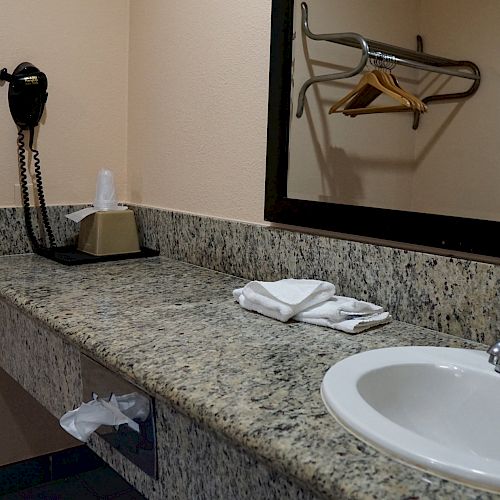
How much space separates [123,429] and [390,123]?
69 centimetres

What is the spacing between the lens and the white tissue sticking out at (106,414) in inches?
33.3

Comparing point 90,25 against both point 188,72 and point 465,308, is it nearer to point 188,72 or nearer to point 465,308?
point 188,72

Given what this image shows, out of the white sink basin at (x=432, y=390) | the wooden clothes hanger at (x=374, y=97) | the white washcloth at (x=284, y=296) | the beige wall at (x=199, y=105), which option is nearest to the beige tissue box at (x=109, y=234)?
the beige wall at (x=199, y=105)

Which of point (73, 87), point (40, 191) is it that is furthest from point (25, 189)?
point (73, 87)

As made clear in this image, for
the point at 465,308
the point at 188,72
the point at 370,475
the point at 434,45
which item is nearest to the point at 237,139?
the point at 188,72

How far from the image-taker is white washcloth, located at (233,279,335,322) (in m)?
1.05

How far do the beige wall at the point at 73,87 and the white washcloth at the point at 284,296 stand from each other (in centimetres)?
82

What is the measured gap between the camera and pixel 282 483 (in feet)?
2.07

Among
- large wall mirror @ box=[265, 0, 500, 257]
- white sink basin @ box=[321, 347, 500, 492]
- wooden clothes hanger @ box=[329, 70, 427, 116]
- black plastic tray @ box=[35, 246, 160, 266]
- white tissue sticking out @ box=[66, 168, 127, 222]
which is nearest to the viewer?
white sink basin @ box=[321, 347, 500, 492]

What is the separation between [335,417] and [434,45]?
2.17ft

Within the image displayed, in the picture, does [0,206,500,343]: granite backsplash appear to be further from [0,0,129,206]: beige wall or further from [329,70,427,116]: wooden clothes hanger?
[329,70,427,116]: wooden clothes hanger

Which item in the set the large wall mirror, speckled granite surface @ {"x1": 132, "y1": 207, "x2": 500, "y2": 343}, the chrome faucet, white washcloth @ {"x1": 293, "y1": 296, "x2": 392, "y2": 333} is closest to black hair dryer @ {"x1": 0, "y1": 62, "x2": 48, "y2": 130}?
speckled granite surface @ {"x1": 132, "y1": 207, "x2": 500, "y2": 343}

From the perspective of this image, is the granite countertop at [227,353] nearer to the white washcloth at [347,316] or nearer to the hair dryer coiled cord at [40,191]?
the white washcloth at [347,316]

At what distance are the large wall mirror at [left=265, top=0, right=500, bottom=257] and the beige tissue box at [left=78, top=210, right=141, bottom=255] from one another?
1.56ft
